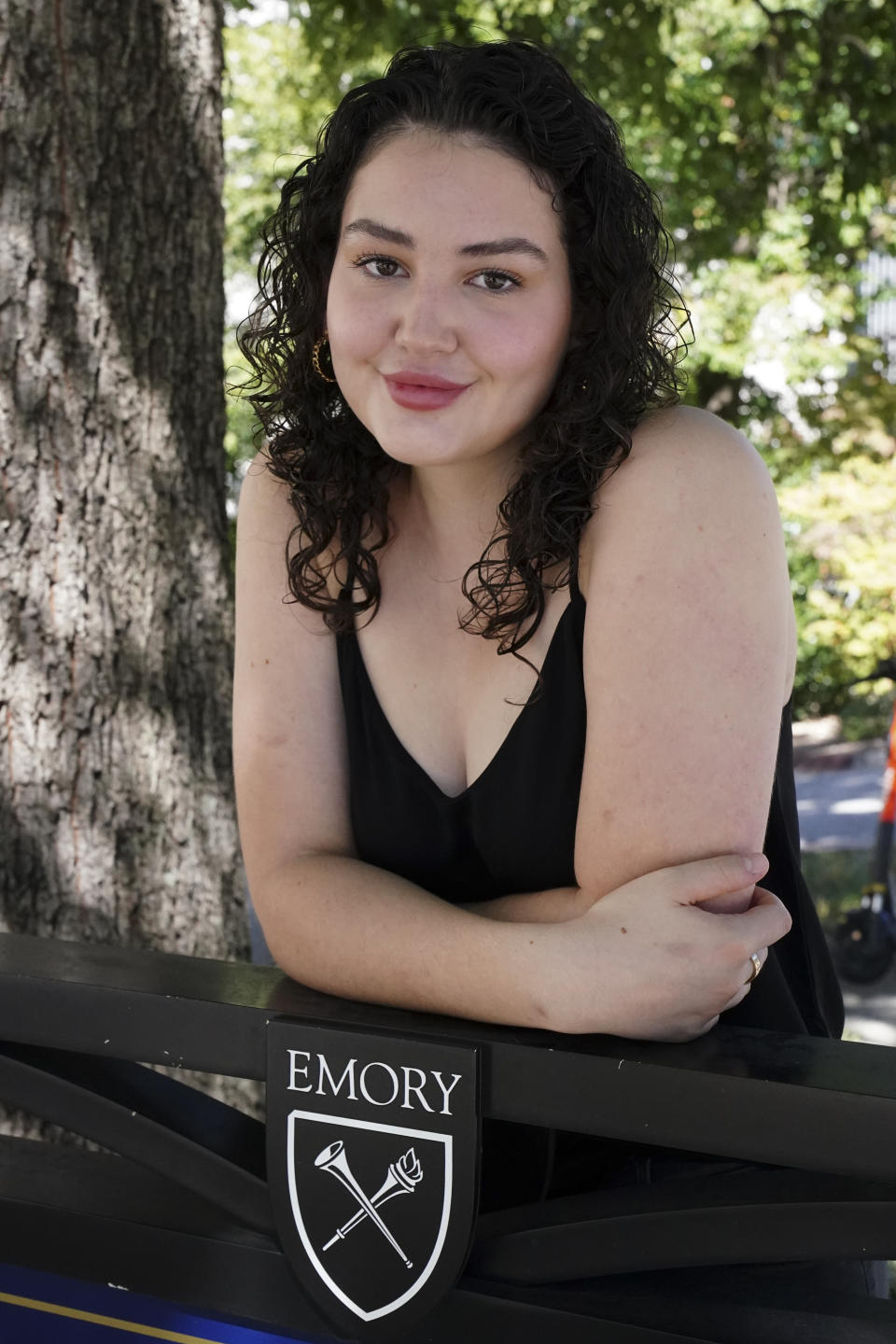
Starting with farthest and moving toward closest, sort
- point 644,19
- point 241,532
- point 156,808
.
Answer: point 644,19 → point 156,808 → point 241,532

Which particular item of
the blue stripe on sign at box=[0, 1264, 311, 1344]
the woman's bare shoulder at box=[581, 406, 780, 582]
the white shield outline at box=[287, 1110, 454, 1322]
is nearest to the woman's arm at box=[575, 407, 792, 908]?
the woman's bare shoulder at box=[581, 406, 780, 582]

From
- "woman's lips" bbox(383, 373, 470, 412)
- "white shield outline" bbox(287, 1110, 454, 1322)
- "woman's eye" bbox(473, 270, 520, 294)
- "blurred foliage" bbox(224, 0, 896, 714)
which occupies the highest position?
"blurred foliage" bbox(224, 0, 896, 714)

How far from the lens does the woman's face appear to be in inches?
60.9

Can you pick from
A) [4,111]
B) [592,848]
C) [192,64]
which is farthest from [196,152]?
[592,848]

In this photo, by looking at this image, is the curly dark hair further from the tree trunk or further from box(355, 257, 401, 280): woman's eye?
the tree trunk

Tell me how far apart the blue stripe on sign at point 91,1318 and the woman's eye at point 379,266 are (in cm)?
110

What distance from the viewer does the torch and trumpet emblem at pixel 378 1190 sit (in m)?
1.27

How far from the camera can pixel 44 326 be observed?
251 cm

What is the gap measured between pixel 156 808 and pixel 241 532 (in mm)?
888

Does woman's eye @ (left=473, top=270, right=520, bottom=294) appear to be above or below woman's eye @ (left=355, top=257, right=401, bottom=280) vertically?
below

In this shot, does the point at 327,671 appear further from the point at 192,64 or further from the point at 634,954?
the point at 192,64

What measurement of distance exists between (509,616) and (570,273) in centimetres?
39

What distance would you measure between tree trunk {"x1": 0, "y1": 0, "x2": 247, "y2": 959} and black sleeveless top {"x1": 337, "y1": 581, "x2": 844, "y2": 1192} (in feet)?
2.97

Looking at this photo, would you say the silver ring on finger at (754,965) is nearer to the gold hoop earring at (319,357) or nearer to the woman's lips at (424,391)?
the woman's lips at (424,391)
